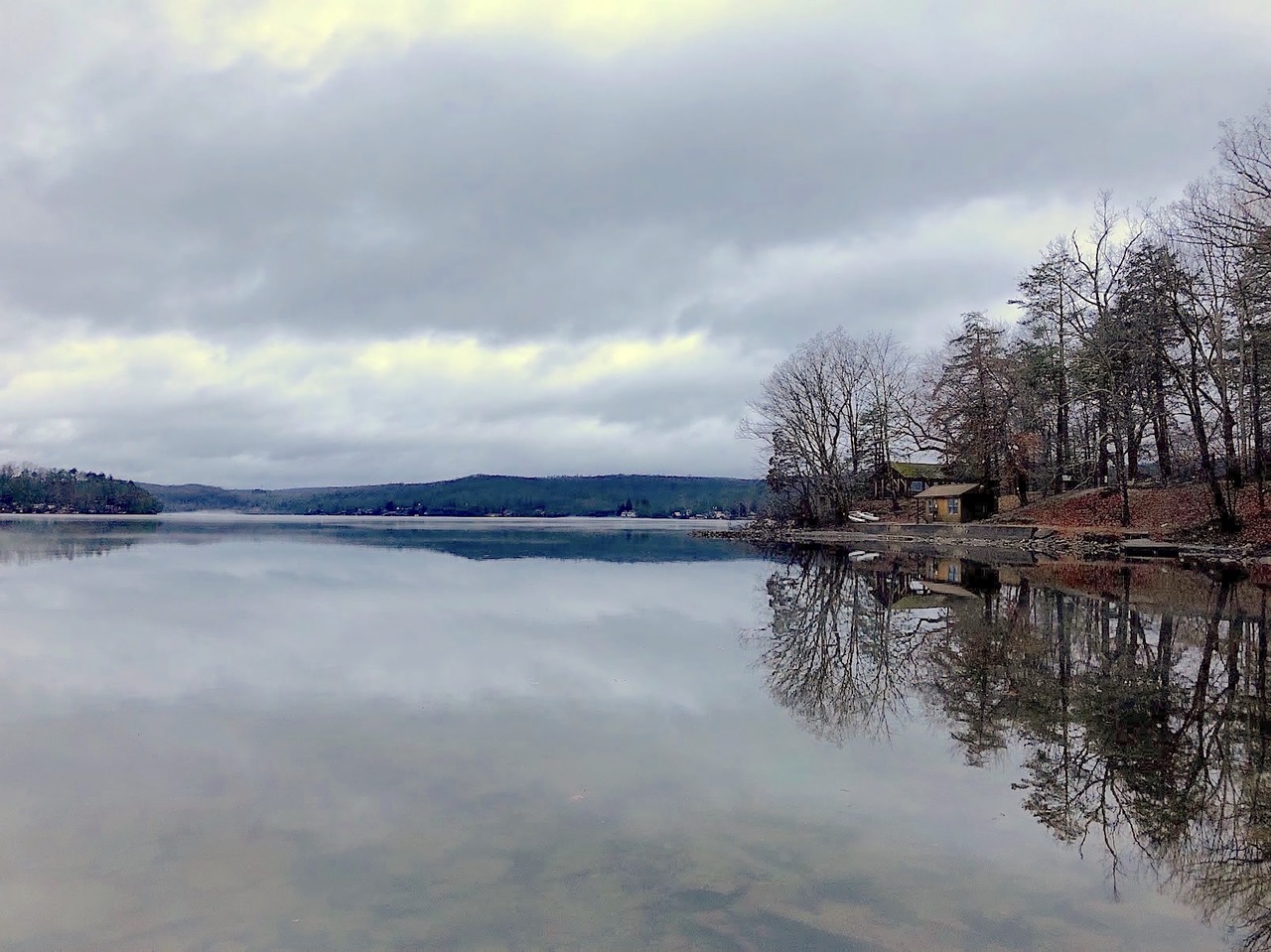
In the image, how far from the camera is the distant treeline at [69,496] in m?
141

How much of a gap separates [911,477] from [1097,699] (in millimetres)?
55200

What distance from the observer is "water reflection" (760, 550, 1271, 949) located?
5.04 m

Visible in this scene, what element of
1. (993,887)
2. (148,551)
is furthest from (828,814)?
(148,551)

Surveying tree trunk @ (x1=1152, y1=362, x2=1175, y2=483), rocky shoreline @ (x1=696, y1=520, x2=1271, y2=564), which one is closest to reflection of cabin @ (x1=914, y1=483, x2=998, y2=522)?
rocky shoreline @ (x1=696, y1=520, x2=1271, y2=564)

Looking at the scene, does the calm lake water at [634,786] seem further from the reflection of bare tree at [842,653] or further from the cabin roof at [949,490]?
the cabin roof at [949,490]

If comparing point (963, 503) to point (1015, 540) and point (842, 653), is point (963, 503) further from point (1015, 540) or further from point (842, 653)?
point (842, 653)

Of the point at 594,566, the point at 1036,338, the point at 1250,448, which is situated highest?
the point at 1036,338

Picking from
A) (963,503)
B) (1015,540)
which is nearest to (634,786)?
(1015,540)

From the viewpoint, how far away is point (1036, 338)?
47.8 m

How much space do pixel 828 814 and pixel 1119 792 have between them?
7.16 feet

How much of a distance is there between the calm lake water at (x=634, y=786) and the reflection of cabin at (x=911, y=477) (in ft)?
158

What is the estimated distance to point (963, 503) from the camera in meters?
49.4

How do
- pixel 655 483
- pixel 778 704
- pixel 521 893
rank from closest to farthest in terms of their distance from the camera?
pixel 521 893 < pixel 778 704 < pixel 655 483

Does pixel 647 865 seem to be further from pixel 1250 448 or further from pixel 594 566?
pixel 1250 448
